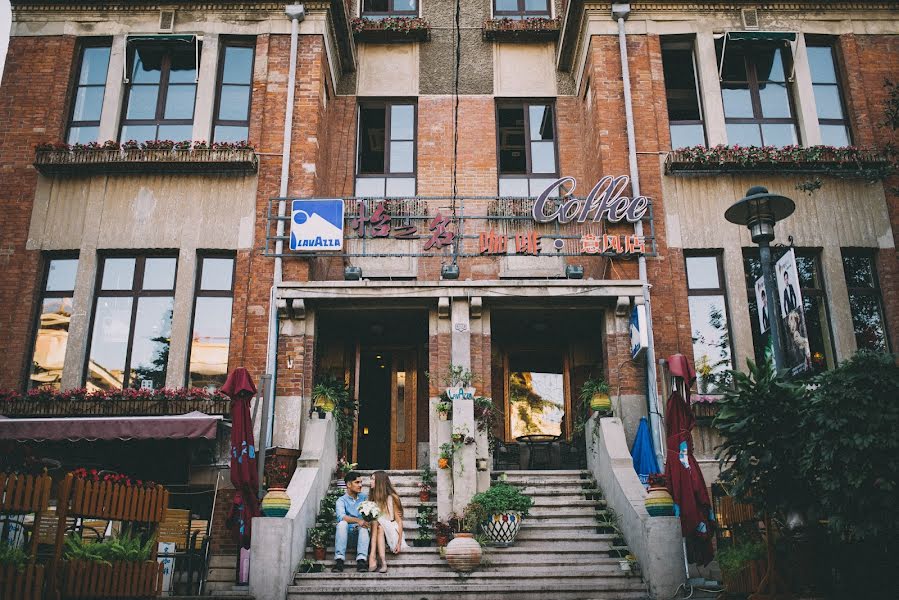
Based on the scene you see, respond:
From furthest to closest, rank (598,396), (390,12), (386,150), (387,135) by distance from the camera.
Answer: (390,12)
(387,135)
(386,150)
(598,396)

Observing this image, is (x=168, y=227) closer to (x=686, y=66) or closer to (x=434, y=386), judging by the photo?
(x=434, y=386)

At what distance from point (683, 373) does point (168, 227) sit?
9.89 m

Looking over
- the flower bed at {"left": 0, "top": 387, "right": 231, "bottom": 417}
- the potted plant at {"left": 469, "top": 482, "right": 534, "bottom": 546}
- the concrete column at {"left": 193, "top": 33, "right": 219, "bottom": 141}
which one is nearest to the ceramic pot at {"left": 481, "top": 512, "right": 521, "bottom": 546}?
the potted plant at {"left": 469, "top": 482, "right": 534, "bottom": 546}

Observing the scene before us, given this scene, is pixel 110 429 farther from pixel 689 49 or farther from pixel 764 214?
pixel 689 49

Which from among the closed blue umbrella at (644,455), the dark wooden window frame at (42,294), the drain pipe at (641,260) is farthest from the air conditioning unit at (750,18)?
the dark wooden window frame at (42,294)

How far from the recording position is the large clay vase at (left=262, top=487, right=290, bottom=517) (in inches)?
416

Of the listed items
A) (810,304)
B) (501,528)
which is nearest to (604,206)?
(810,304)

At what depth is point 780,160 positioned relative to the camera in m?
14.7

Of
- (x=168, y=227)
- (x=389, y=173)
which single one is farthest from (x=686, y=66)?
(x=168, y=227)

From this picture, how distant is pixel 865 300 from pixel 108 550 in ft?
44.5

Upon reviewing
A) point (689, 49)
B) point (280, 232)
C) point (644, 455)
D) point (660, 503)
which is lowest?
point (660, 503)

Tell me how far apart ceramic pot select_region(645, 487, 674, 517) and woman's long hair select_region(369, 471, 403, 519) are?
147 inches

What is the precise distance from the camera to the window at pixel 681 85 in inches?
629

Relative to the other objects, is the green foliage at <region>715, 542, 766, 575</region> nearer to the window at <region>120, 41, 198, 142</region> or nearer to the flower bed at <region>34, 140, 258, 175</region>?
the flower bed at <region>34, 140, 258, 175</region>
